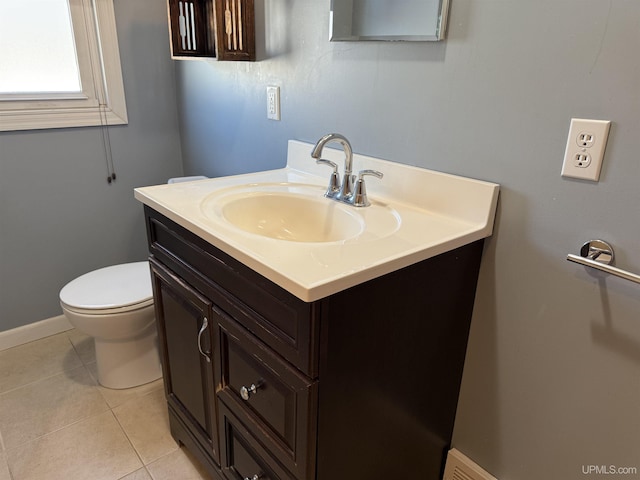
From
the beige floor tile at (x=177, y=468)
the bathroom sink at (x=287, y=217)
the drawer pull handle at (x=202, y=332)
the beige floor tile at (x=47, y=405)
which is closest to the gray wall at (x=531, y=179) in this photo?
the bathroom sink at (x=287, y=217)

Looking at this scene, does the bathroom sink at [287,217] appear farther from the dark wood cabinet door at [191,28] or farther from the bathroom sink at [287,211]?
the dark wood cabinet door at [191,28]

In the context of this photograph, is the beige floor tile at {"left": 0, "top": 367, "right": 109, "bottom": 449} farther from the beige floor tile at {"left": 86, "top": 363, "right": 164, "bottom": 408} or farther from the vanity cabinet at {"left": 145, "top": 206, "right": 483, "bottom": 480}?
the vanity cabinet at {"left": 145, "top": 206, "right": 483, "bottom": 480}

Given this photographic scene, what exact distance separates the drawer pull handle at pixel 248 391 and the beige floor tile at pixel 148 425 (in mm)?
700

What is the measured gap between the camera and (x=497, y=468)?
123cm

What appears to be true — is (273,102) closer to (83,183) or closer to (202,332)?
(202,332)

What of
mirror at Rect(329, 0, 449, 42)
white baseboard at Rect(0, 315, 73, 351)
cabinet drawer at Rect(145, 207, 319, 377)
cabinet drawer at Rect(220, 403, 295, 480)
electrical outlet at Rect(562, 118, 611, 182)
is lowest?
white baseboard at Rect(0, 315, 73, 351)

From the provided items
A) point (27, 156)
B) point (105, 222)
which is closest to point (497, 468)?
point (105, 222)

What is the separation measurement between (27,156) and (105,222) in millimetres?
428

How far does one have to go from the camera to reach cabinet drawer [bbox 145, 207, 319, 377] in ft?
2.72

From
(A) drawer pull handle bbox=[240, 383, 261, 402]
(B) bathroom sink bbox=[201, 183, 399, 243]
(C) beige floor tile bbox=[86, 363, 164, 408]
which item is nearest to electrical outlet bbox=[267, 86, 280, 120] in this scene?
(B) bathroom sink bbox=[201, 183, 399, 243]

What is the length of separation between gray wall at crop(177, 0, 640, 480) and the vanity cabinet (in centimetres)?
10

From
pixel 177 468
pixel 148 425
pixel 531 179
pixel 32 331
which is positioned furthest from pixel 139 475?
pixel 531 179

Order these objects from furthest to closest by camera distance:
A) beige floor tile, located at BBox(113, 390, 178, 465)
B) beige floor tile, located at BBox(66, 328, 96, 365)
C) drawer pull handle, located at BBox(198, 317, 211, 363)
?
beige floor tile, located at BBox(66, 328, 96, 365) → beige floor tile, located at BBox(113, 390, 178, 465) → drawer pull handle, located at BBox(198, 317, 211, 363)

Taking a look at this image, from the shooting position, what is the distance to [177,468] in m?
1.48
